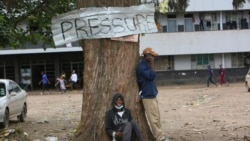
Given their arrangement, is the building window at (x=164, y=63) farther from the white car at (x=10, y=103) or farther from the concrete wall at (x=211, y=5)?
the white car at (x=10, y=103)

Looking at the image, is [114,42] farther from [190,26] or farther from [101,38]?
[190,26]

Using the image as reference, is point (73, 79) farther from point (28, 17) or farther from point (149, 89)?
point (149, 89)

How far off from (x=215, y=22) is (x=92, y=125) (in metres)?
43.3

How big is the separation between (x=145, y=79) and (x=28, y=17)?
8.75 meters

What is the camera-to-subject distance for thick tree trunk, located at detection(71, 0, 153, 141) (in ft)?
25.4

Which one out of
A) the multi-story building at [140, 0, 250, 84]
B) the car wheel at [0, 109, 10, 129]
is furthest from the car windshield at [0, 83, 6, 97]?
the multi-story building at [140, 0, 250, 84]

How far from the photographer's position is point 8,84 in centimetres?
1662

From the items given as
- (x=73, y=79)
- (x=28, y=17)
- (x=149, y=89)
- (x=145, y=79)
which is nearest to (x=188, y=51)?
(x=73, y=79)

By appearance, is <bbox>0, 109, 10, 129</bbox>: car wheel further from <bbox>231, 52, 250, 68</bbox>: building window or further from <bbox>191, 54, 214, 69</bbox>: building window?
<bbox>231, 52, 250, 68</bbox>: building window

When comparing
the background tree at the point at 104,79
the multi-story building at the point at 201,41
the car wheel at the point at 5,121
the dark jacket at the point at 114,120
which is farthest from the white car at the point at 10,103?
the multi-story building at the point at 201,41

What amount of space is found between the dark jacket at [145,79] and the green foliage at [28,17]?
23.8 feet

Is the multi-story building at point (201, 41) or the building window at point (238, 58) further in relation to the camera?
the building window at point (238, 58)

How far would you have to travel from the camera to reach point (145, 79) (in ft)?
26.6

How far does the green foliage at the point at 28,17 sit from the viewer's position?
575 inches
